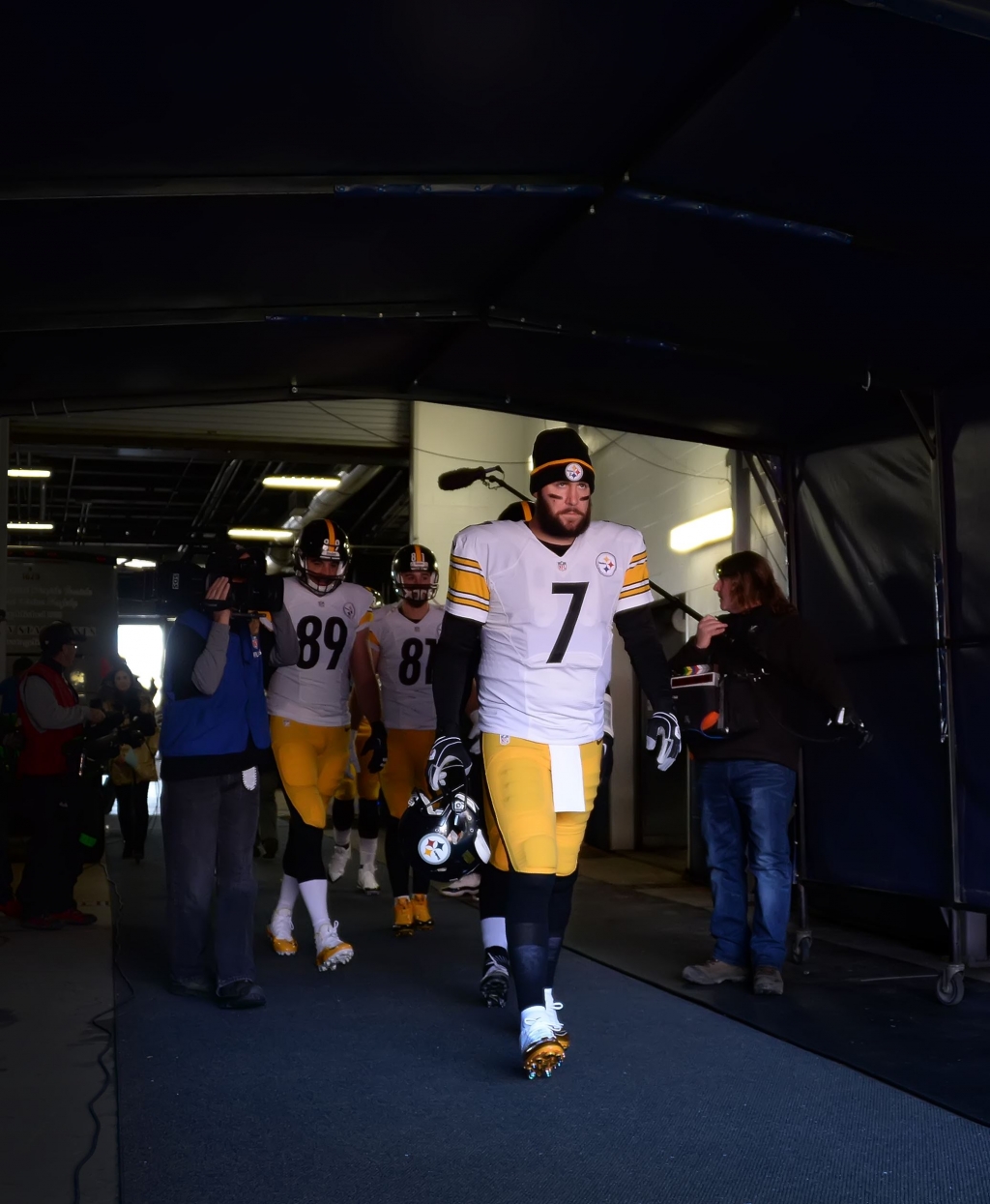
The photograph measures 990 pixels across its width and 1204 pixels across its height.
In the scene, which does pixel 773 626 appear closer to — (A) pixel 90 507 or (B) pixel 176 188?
(B) pixel 176 188

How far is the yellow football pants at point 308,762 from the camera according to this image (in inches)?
242

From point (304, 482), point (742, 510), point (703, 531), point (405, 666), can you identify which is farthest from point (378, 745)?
point (304, 482)

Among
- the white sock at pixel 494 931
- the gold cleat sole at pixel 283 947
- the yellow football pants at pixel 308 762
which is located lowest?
the gold cleat sole at pixel 283 947

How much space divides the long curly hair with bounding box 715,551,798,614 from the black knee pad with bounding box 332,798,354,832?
408 centimetres

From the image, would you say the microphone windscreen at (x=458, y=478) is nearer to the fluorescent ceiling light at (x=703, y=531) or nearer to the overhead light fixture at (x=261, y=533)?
the fluorescent ceiling light at (x=703, y=531)

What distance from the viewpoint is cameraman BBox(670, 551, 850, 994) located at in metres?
5.64

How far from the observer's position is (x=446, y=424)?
13977mm

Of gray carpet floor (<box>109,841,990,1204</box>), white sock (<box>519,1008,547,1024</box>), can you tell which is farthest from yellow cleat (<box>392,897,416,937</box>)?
white sock (<box>519,1008,547,1024</box>)

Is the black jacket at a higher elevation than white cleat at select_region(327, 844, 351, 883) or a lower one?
higher

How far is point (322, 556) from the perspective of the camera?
6344mm

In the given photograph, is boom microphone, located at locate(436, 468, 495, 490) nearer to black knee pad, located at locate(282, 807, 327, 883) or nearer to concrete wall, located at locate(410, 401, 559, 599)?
concrete wall, located at locate(410, 401, 559, 599)

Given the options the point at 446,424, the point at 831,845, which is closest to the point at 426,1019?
the point at 831,845

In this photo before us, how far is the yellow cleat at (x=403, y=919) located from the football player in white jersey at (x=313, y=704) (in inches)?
25.7

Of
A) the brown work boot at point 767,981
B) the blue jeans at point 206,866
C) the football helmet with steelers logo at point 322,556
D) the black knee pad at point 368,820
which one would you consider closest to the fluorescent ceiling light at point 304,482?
the black knee pad at point 368,820
